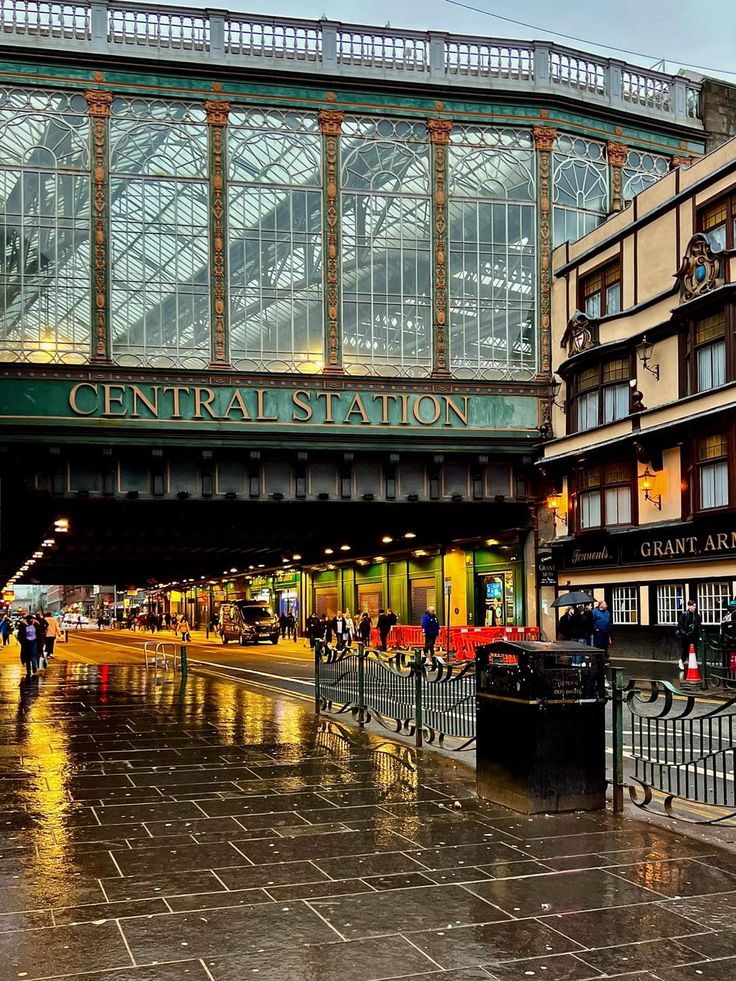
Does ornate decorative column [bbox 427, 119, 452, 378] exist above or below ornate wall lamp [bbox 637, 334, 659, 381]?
above

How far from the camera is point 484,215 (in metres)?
35.7

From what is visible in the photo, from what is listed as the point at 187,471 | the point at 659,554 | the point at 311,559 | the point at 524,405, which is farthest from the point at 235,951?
the point at 311,559

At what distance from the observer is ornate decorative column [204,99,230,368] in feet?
110

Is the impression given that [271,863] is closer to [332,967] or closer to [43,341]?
[332,967]

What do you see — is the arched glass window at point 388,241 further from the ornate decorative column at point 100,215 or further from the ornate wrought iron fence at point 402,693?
the ornate wrought iron fence at point 402,693

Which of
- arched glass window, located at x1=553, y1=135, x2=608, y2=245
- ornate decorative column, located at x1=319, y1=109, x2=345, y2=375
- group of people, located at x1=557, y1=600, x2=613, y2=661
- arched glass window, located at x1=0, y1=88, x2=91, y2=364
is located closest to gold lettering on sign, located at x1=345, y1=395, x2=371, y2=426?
ornate decorative column, located at x1=319, y1=109, x2=345, y2=375

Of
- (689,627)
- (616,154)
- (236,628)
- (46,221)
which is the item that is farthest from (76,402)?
(236,628)

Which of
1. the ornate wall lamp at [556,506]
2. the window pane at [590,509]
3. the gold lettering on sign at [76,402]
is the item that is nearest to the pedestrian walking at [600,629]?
the window pane at [590,509]

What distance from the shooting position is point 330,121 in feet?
113

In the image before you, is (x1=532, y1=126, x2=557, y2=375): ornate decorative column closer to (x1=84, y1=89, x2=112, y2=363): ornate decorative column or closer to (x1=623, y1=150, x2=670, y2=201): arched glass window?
(x1=623, y1=150, x2=670, y2=201): arched glass window

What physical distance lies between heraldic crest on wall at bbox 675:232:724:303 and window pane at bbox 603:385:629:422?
3.94 m

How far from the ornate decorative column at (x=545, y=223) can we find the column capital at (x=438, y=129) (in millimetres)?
3073

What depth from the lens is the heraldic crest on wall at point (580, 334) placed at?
3275 cm

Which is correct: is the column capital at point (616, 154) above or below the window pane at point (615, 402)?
above
